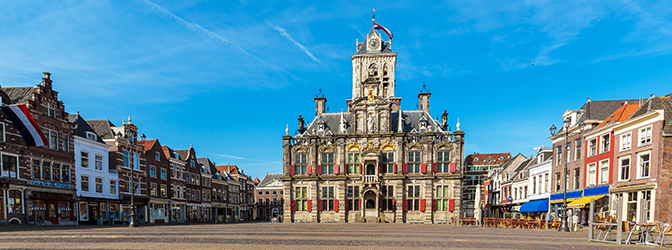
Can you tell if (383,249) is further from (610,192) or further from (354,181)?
(354,181)

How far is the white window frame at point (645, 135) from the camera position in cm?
2670

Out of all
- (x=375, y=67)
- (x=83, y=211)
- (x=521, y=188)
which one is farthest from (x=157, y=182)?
(x=521, y=188)

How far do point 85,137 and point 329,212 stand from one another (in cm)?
2724

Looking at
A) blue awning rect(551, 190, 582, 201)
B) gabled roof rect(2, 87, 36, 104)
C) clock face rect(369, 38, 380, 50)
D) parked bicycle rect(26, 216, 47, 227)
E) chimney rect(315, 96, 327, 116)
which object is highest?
clock face rect(369, 38, 380, 50)

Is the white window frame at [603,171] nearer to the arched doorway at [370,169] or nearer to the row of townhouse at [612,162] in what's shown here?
the row of townhouse at [612,162]

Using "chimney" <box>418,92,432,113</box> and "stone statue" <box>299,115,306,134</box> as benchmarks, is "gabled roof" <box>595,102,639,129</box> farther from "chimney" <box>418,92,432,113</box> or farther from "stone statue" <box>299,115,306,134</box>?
"stone statue" <box>299,115,306,134</box>

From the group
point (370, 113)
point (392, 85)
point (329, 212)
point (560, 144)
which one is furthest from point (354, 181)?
point (560, 144)

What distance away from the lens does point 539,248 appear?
13.1 metres

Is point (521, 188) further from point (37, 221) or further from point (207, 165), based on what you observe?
point (37, 221)

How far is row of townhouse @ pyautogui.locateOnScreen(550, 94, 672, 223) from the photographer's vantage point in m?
25.6

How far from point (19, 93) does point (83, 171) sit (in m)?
8.58

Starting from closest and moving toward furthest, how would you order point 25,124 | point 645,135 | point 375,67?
point 645,135, point 25,124, point 375,67

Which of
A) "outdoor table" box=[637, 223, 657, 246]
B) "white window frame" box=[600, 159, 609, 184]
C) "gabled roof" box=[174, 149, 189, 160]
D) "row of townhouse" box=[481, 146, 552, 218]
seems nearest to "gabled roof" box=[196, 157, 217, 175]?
"gabled roof" box=[174, 149, 189, 160]

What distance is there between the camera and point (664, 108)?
26.5 meters
